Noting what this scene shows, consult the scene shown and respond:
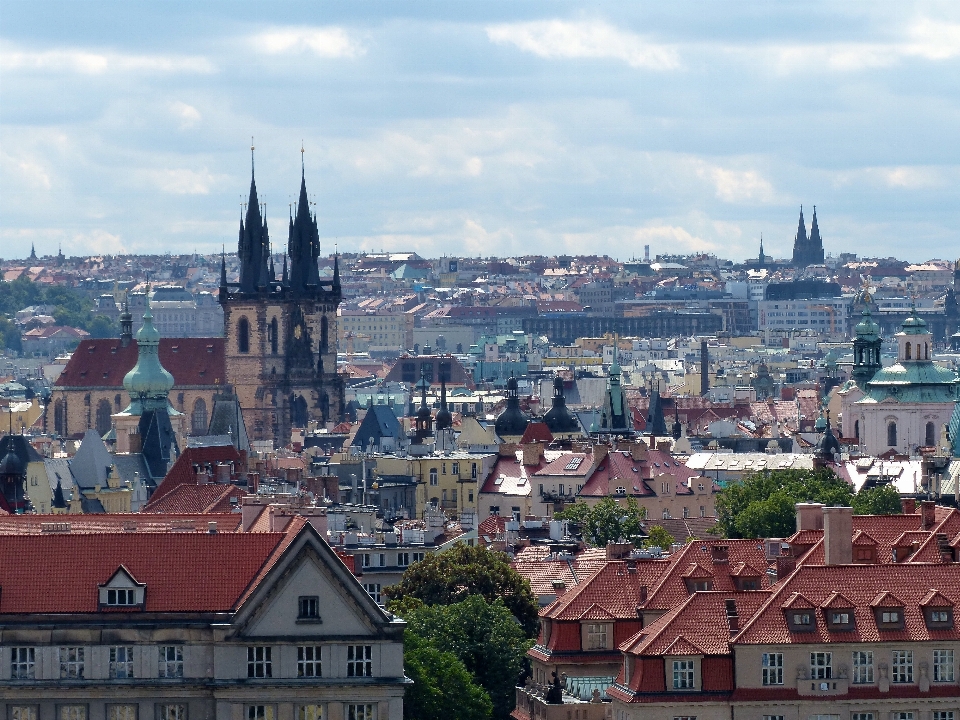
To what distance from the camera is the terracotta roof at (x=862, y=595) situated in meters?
55.4

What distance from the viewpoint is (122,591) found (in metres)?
54.2

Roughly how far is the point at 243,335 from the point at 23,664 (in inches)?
5628

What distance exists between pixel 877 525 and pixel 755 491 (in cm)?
3689

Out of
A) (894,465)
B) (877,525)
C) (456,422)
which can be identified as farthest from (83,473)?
(877,525)

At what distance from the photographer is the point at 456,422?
17950 centimetres

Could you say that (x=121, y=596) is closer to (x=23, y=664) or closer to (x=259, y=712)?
(x=23, y=664)

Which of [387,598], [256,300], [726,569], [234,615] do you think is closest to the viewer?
[234,615]

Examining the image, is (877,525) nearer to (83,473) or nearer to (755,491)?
(755,491)

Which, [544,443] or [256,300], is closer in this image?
[544,443]

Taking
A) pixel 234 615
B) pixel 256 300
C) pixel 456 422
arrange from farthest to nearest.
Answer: pixel 256 300 → pixel 456 422 → pixel 234 615

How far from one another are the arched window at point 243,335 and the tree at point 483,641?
5073 inches

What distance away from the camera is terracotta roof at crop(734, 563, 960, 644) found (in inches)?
2181

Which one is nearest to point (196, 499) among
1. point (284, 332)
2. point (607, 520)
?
point (607, 520)

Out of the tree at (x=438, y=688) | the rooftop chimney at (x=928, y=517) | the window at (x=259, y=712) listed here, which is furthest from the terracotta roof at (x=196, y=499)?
the window at (x=259, y=712)
